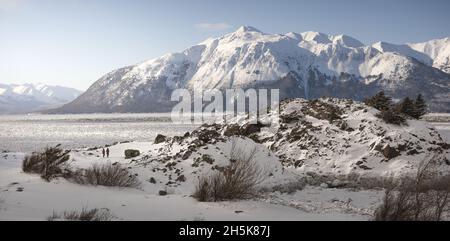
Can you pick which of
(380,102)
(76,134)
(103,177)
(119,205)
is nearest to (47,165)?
(103,177)

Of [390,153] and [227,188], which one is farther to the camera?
[390,153]

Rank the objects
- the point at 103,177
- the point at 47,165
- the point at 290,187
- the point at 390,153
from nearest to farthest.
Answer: the point at 47,165
the point at 103,177
the point at 290,187
the point at 390,153

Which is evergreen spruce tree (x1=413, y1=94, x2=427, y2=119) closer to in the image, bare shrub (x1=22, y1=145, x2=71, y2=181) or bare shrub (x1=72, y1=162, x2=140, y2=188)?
bare shrub (x1=72, y1=162, x2=140, y2=188)

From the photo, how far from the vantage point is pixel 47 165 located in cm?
1034

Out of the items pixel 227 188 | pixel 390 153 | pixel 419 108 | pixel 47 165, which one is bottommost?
pixel 390 153

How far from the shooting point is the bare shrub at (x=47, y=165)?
10258mm

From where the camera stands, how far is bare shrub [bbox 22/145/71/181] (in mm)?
10258

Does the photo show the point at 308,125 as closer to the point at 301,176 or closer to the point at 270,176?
the point at 301,176

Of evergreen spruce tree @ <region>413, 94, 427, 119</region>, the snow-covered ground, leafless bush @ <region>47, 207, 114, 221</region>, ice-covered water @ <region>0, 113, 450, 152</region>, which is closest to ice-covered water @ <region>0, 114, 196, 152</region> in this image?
ice-covered water @ <region>0, 113, 450, 152</region>

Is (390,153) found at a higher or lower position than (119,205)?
lower

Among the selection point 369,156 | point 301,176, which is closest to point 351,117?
point 369,156

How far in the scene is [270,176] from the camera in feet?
49.7

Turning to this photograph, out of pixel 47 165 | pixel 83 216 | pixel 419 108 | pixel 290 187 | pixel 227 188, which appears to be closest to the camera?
pixel 83 216

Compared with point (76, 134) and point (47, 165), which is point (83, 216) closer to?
point (47, 165)
